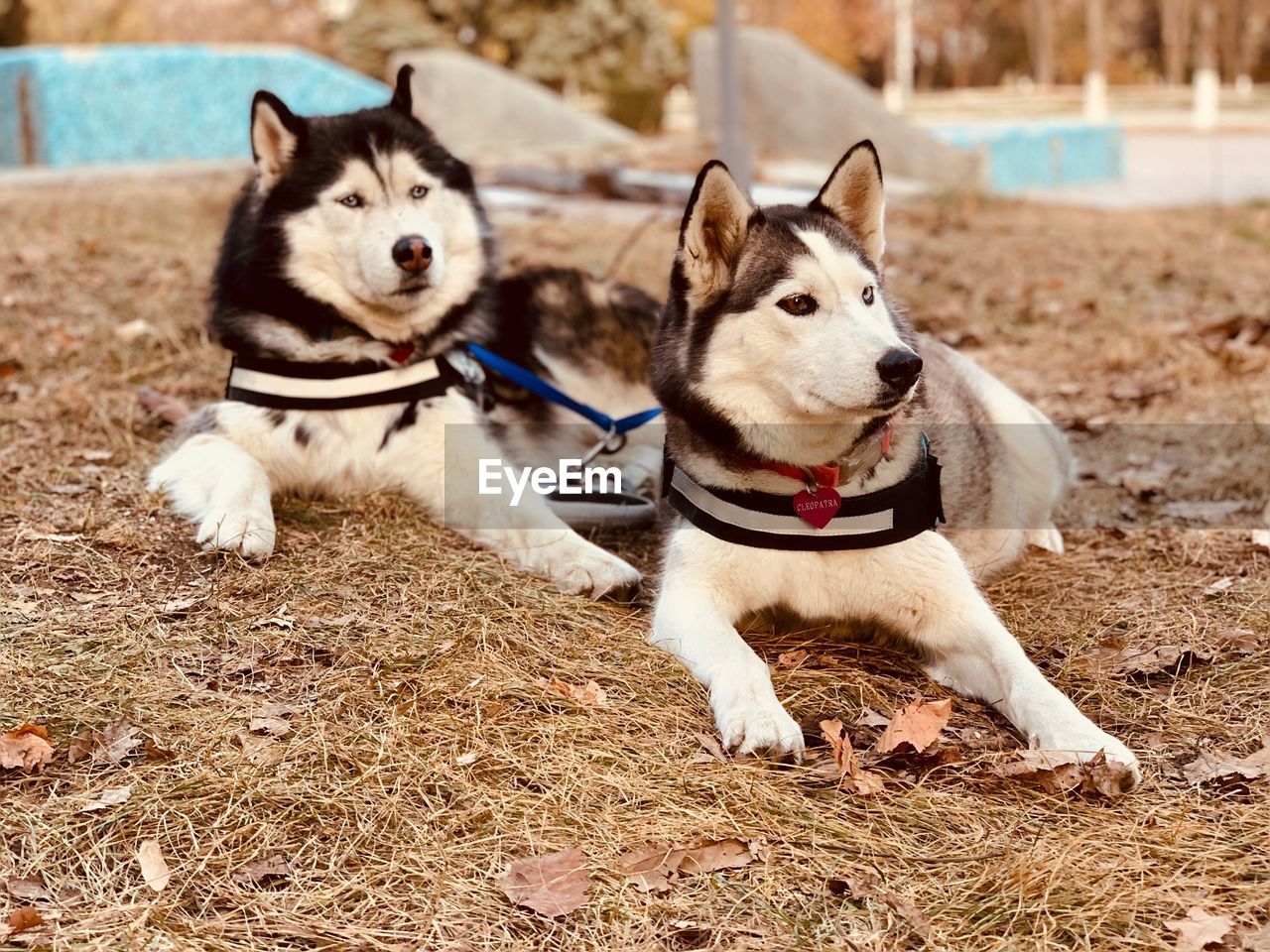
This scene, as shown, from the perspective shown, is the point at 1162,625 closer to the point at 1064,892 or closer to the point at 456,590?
the point at 1064,892

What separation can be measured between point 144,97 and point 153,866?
62.6 ft

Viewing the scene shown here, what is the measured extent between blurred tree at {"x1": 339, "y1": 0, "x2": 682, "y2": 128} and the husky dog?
81.2 ft

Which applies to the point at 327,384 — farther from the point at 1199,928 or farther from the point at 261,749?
the point at 1199,928

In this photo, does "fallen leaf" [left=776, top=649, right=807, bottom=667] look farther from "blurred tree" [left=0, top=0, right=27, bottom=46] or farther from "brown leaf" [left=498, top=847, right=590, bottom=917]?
"blurred tree" [left=0, top=0, right=27, bottom=46]

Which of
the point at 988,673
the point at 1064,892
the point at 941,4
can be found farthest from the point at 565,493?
the point at 941,4

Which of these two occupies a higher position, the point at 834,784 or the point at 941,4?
the point at 941,4

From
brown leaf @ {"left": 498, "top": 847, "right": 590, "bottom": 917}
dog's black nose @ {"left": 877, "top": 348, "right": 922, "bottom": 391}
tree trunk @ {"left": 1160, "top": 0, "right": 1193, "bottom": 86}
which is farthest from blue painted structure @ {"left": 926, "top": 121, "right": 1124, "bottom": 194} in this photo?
tree trunk @ {"left": 1160, "top": 0, "right": 1193, "bottom": 86}

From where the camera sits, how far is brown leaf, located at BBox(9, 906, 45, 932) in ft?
7.05

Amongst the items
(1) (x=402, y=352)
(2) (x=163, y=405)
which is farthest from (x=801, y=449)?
(2) (x=163, y=405)

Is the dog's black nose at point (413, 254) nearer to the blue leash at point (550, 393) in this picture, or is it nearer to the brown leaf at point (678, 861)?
the blue leash at point (550, 393)

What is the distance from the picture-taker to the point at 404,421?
4.13m

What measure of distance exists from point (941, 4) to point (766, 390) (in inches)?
1821

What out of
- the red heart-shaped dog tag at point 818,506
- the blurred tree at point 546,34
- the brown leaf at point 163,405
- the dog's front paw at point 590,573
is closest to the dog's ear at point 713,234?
the red heart-shaped dog tag at point 818,506

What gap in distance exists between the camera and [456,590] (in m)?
3.54
